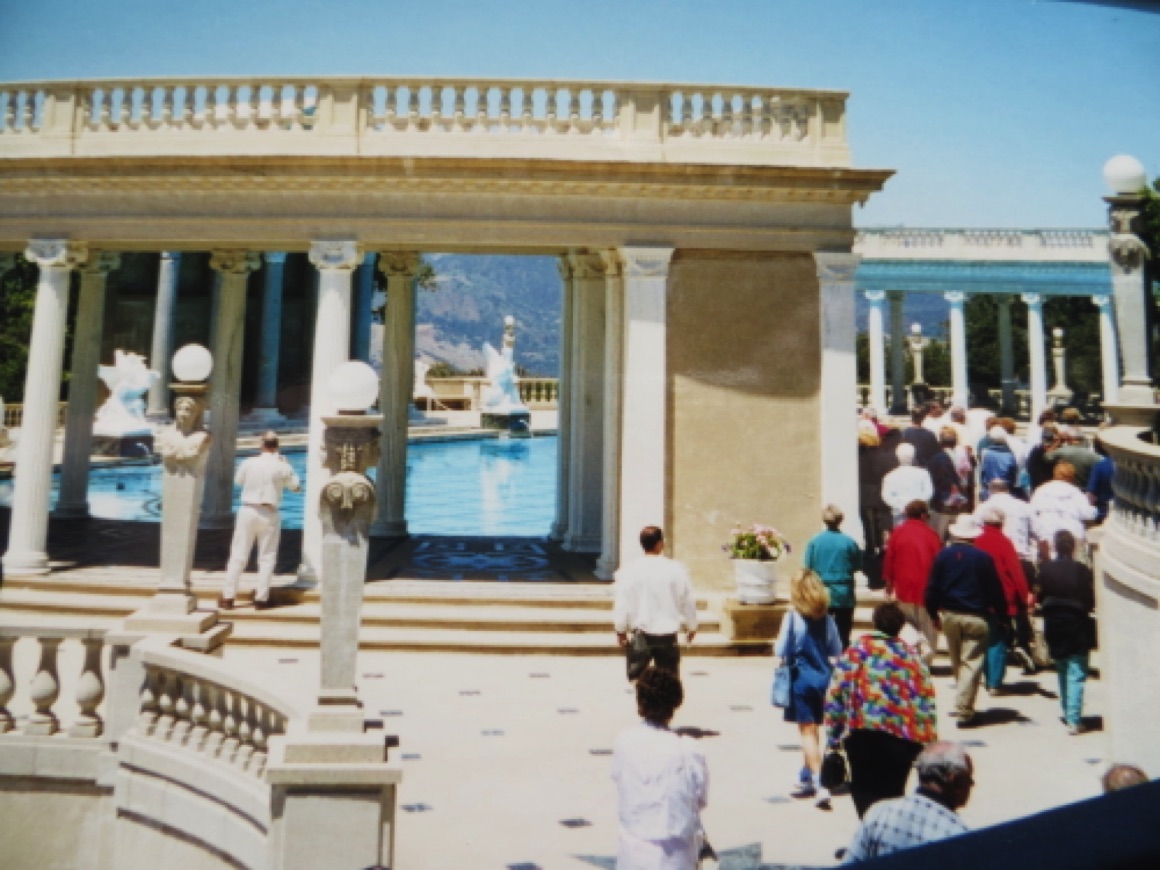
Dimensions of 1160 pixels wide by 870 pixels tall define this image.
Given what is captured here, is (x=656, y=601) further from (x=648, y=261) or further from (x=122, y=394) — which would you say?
(x=122, y=394)

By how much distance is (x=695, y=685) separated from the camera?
361 inches

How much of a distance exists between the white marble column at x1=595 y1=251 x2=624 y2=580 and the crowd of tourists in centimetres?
362

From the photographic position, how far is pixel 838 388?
1161 centimetres

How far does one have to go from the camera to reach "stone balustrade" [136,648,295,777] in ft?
18.5

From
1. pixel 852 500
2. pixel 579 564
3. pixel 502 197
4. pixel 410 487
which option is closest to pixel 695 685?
pixel 852 500

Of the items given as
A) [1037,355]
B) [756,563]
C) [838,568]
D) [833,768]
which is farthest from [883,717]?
[1037,355]

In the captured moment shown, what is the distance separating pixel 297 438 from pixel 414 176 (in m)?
21.3

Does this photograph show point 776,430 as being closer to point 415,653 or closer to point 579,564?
point 579,564

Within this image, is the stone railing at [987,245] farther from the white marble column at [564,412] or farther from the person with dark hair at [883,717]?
the person with dark hair at [883,717]

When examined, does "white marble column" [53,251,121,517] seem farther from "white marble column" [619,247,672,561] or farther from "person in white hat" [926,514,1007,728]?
"person in white hat" [926,514,1007,728]

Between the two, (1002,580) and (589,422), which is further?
(589,422)

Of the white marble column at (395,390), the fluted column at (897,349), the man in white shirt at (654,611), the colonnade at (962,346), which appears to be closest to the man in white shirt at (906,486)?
the man in white shirt at (654,611)

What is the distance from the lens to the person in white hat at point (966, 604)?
25.5 feet

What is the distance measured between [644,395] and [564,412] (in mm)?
4587
